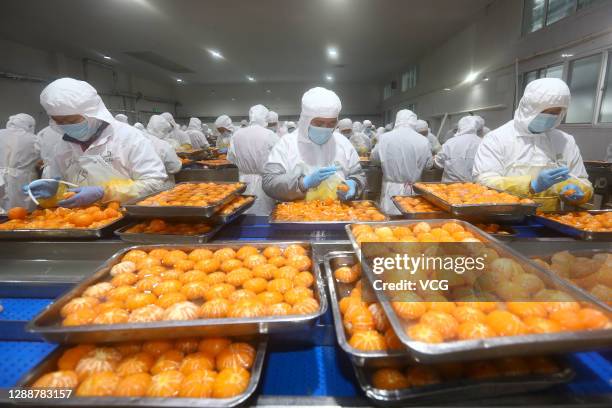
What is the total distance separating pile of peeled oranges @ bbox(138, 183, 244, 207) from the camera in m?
2.10

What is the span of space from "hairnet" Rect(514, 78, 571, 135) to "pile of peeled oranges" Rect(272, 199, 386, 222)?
178cm

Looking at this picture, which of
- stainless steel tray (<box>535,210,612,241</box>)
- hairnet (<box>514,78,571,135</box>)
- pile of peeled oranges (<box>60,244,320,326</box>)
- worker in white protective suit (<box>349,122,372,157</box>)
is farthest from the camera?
worker in white protective suit (<box>349,122,372,157</box>)

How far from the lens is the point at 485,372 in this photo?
92 cm

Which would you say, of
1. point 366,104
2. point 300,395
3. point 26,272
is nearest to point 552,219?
point 300,395

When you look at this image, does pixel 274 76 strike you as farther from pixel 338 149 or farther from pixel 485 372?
pixel 485 372

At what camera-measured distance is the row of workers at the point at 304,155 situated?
248 cm

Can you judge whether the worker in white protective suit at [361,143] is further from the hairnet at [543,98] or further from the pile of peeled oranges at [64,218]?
the pile of peeled oranges at [64,218]

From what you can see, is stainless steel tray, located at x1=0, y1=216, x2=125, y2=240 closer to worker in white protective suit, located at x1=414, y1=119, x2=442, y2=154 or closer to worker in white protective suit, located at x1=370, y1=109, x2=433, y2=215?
worker in white protective suit, located at x1=370, y1=109, x2=433, y2=215

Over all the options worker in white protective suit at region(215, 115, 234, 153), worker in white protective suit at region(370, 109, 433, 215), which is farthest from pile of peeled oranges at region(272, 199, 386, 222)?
worker in white protective suit at region(215, 115, 234, 153)

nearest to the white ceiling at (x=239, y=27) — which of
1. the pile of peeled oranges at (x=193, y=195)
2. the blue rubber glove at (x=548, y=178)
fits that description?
the pile of peeled oranges at (x=193, y=195)

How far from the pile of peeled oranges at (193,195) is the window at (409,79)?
1392cm

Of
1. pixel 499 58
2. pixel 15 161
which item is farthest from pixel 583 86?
pixel 15 161

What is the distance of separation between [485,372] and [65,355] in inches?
51.4

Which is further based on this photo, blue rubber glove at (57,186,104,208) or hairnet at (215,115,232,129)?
hairnet at (215,115,232,129)
